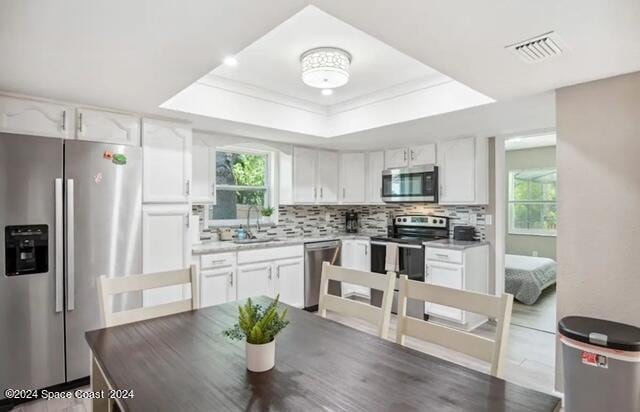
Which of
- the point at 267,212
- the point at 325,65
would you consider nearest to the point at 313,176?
the point at 267,212

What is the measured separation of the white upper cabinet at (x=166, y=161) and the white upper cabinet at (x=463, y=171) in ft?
9.22

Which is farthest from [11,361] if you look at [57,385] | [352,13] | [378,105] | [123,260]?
[378,105]

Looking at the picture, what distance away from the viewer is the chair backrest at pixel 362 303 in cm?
158

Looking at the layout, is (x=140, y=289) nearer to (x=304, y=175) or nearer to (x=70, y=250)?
(x=70, y=250)

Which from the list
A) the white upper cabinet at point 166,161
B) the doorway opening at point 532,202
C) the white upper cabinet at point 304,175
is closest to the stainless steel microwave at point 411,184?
the white upper cabinet at point 304,175

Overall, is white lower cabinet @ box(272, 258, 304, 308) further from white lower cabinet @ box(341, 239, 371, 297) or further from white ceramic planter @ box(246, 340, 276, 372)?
white ceramic planter @ box(246, 340, 276, 372)

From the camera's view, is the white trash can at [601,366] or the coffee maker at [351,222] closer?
the white trash can at [601,366]

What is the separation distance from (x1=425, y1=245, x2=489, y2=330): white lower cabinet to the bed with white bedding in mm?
920

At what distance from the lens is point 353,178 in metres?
4.98

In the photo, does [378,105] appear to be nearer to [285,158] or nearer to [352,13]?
[285,158]

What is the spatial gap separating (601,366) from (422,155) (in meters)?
2.90

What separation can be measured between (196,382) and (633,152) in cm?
255

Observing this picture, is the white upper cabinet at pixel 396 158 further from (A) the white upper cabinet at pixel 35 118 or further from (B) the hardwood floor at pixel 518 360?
(A) the white upper cabinet at pixel 35 118

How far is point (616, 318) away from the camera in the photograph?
2.11 m
